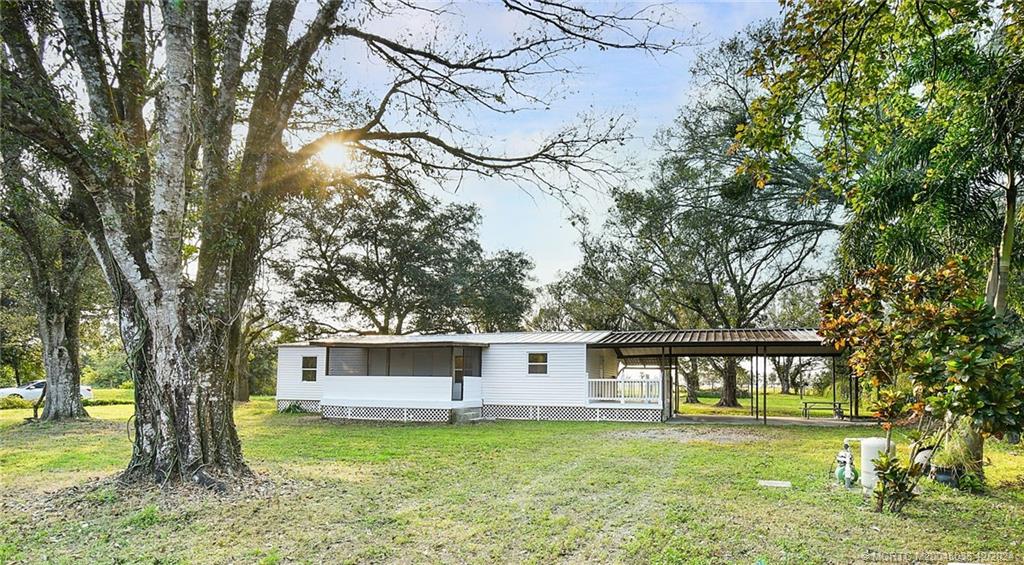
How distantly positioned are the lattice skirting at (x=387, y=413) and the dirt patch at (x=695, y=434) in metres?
5.51

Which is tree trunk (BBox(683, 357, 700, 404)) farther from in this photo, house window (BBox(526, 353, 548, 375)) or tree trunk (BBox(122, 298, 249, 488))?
tree trunk (BBox(122, 298, 249, 488))

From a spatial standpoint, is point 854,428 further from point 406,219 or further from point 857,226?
point 406,219

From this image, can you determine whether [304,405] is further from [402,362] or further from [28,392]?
[28,392]

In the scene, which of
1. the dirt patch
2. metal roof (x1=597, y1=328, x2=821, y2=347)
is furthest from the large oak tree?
metal roof (x1=597, y1=328, x2=821, y2=347)

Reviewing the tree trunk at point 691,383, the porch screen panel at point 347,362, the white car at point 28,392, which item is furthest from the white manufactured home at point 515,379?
the white car at point 28,392

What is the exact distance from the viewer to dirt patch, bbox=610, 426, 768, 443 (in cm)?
1230

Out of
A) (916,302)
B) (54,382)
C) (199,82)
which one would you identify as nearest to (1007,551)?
(916,302)

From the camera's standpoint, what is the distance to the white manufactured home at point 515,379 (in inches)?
659

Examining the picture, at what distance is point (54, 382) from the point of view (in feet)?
51.6

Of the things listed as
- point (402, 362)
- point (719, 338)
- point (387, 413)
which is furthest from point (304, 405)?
point (719, 338)

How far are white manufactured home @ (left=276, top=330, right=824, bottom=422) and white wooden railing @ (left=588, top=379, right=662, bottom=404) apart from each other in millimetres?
28

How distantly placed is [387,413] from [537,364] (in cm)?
451

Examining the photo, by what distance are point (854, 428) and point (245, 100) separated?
1481 centimetres

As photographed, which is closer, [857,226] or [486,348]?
[857,226]
